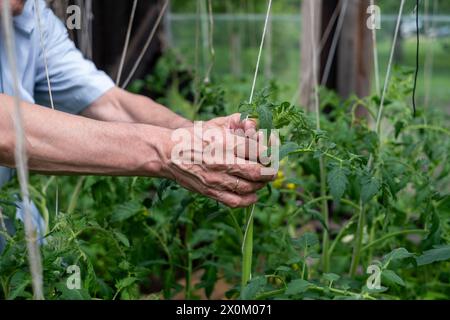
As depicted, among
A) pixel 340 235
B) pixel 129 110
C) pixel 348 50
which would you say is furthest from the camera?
pixel 348 50

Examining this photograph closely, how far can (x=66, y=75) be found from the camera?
1.75 metres

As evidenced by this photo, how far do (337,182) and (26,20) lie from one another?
89 cm

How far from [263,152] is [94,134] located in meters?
0.28

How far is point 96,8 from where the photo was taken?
3.57 metres

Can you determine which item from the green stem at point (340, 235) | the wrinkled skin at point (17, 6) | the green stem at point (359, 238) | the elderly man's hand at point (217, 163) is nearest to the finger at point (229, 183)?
the elderly man's hand at point (217, 163)

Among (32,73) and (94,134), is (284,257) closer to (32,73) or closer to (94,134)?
(94,134)

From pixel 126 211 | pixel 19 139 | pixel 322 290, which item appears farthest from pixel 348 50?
pixel 19 139

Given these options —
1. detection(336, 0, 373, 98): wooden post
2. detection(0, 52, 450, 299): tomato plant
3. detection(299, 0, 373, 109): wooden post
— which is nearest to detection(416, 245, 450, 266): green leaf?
detection(0, 52, 450, 299): tomato plant

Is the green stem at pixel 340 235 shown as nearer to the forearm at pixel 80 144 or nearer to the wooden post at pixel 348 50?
the forearm at pixel 80 144

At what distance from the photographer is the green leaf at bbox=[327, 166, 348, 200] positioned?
1.12 m

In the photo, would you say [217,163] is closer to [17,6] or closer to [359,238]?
[359,238]

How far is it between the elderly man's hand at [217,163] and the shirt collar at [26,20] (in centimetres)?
64

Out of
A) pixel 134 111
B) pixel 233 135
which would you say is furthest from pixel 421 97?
pixel 233 135

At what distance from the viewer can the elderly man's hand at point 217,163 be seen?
3.81 ft
